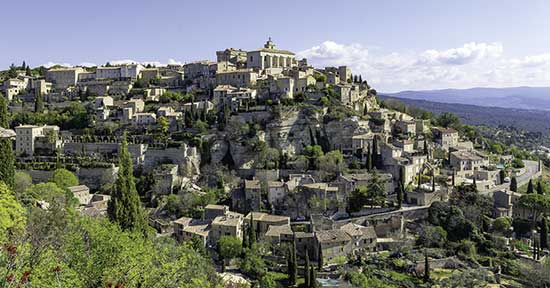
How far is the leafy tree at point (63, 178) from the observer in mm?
41094

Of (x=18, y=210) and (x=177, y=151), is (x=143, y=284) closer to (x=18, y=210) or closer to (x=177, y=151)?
(x=18, y=210)

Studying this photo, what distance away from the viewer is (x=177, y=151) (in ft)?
153

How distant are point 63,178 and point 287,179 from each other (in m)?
20.4

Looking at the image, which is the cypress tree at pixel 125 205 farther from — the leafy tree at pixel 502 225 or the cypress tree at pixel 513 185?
the cypress tree at pixel 513 185

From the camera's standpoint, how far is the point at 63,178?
41.6 m

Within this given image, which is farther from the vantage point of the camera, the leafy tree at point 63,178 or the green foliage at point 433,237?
the leafy tree at point 63,178

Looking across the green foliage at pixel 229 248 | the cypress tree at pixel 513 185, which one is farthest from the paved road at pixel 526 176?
the green foliage at pixel 229 248

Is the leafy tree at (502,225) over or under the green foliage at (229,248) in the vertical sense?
over

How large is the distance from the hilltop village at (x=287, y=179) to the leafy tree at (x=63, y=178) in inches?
5.0

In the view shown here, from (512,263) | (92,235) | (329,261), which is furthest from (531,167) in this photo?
(92,235)

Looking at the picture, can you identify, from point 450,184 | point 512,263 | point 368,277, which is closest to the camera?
point 368,277

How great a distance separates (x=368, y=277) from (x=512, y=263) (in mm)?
11348

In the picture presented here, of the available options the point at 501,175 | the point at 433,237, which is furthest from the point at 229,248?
the point at 501,175

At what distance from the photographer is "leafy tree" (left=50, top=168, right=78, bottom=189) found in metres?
41.1
